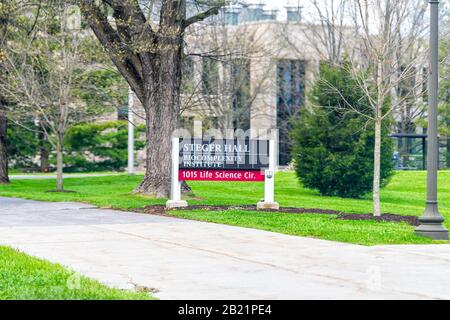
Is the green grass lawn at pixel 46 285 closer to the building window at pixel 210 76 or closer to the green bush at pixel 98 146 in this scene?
the building window at pixel 210 76

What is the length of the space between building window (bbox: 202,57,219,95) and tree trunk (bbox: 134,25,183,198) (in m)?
19.6

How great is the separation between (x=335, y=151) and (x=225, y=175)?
11.7 meters

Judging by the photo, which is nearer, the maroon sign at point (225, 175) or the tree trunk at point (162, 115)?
the maroon sign at point (225, 175)

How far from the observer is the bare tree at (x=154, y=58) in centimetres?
2772

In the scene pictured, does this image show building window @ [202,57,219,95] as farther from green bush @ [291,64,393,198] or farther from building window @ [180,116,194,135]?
green bush @ [291,64,393,198]

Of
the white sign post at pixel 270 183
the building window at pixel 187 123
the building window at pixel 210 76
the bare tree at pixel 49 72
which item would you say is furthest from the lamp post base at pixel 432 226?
the building window at pixel 187 123

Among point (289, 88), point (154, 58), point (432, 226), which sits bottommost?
point (432, 226)

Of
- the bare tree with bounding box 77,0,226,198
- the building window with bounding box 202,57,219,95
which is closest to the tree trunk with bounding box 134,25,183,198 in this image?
the bare tree with bounding box 77,0,226,198

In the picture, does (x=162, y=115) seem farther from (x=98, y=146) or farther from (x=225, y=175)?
(x=98, y=146)

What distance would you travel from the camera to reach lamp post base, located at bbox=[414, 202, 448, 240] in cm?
1792

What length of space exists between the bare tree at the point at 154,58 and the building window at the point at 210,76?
1957cm

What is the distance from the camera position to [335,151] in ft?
115

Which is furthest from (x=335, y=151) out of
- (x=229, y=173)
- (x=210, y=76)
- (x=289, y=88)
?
(x=289, y=88)

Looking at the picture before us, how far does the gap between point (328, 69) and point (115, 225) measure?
14923mm
